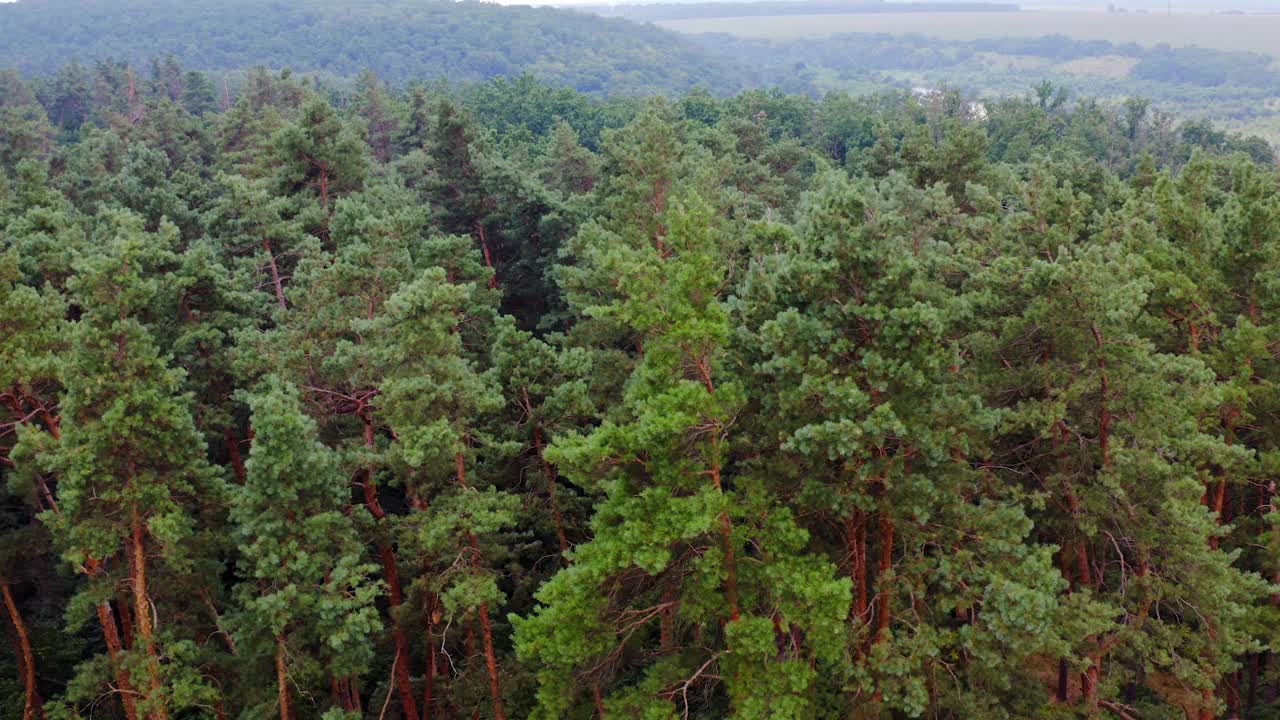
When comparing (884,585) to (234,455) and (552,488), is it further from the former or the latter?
(234,455)

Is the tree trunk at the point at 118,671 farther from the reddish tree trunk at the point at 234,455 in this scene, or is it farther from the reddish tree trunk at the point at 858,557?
the reddish tree trunk at the point at 858,557

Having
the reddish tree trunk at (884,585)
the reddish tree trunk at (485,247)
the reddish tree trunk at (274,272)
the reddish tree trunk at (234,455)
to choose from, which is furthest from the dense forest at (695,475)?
the reddish tree trunk at (485,247)

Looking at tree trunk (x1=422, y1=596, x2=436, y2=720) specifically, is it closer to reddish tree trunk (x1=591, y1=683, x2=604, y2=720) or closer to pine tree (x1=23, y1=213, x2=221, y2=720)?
reddish tree trunk (x1=591, y1=683, x2=604, y2=720)

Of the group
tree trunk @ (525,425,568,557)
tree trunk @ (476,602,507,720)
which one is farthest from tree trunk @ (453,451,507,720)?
tree trunk @ (525,425,568,557)

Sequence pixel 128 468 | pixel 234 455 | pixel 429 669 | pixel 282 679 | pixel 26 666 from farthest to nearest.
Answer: pixel 234 455, pixel 26 666, pixel 429 669, pixel 282 679, pixel 128 468

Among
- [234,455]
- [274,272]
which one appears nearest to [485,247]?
[274,272]

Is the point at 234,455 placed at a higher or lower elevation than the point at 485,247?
lower
